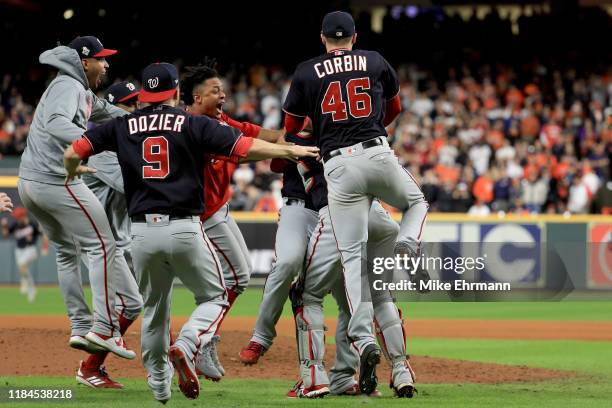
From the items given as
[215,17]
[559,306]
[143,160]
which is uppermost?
[215,17]

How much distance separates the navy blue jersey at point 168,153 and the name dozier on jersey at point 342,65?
91 cm

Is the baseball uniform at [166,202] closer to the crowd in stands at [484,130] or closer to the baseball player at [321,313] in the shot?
the baseball player at [321,313]

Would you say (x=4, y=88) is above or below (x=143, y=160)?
above

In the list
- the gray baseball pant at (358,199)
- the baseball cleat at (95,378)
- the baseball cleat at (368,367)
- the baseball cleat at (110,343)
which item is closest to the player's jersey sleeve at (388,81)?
the gray baseball pant at (358,199)

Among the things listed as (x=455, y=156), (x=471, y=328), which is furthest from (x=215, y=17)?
(x=471, y=328)

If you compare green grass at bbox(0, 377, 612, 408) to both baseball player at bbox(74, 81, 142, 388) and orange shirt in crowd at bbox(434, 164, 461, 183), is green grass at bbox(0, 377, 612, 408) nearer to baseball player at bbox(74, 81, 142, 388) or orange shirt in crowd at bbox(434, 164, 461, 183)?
baseball player at bbox(74, 81, 142, 388)

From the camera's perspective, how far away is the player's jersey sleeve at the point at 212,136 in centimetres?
694

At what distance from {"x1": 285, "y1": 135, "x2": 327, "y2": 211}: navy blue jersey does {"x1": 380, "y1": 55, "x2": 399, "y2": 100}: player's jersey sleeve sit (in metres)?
0.72

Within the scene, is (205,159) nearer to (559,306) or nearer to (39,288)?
(559,306)

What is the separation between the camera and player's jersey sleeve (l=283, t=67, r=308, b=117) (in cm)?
765

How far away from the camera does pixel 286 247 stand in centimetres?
836

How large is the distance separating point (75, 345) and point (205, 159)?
1.74 m

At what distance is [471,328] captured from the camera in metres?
14.1

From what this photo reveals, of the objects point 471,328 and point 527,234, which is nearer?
point 471,328
